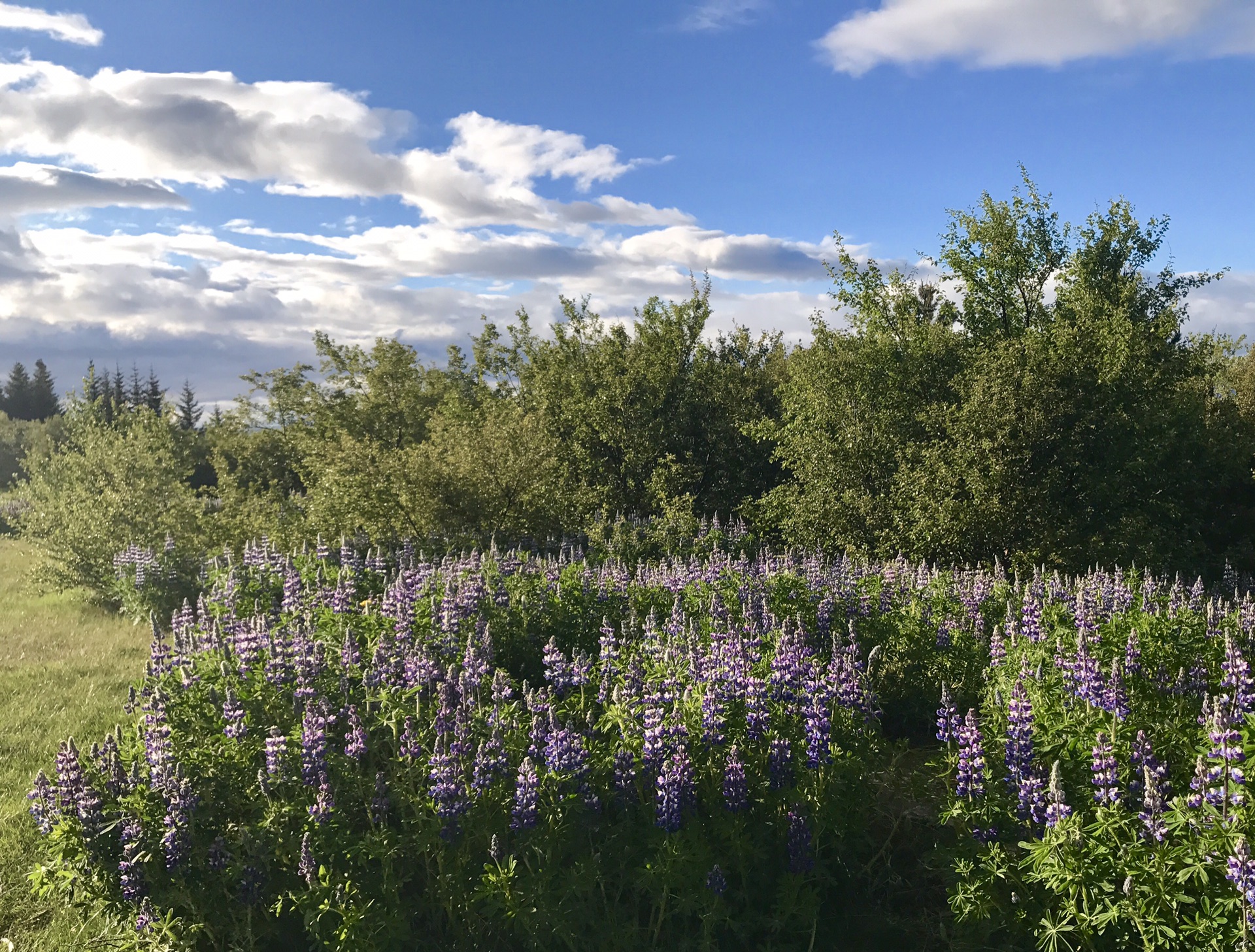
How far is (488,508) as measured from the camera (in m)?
Result: 17.4

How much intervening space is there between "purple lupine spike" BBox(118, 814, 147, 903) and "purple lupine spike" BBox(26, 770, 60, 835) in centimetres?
59

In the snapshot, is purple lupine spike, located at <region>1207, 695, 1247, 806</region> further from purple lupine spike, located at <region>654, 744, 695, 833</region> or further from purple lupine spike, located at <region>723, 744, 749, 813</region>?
purple lupine spike, located at <region>654, 744, 695, 833</region>

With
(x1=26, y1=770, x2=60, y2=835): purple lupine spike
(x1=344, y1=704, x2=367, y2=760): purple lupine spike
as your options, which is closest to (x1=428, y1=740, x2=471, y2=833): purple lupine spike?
(x1=344, y1=704, x2=367, y2=760): purple lupine spike

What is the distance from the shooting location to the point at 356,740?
5.21m

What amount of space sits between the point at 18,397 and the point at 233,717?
10250 cm

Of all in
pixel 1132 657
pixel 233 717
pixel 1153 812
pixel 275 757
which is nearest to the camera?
pixel 1153 812

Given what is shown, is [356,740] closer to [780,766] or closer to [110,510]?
[780,766]

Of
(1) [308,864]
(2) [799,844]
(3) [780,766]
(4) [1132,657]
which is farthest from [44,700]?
(4) [1132,657]

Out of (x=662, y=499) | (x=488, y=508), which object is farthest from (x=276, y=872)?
(x=662, y=499)

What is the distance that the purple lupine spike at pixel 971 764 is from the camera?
196 inches

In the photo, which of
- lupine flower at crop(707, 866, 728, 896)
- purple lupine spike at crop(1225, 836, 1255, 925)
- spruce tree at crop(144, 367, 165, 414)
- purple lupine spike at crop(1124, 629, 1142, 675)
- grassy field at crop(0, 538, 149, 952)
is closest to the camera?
purple lupine spike at crop(1225, 836, 1255, 925)

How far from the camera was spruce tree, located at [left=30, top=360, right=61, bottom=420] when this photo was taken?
88.4 m

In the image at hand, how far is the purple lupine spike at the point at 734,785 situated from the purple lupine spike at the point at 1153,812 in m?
1.97

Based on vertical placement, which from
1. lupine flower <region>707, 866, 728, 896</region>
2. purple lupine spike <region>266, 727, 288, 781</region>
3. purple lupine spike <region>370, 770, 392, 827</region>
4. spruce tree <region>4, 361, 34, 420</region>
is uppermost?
spruce tree <region>4, 361, 34, 420</region>
